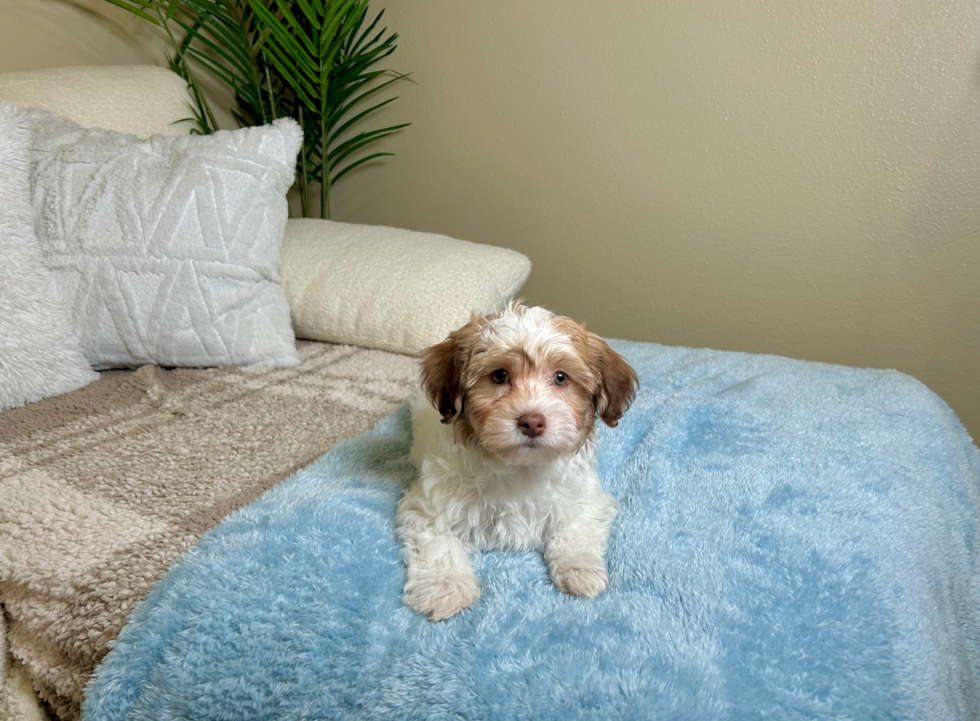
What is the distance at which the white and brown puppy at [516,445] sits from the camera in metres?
1.09

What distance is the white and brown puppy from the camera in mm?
1093

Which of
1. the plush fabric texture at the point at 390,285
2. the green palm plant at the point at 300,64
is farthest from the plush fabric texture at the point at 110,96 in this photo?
the plush fabric texture at the point at 390,285

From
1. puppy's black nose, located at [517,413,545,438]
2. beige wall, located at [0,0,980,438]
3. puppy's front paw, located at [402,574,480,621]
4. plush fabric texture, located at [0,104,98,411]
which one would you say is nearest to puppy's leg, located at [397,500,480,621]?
puppy's front paw, located at [402,574,480,621]

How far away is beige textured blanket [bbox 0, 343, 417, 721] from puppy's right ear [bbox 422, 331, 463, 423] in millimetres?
403

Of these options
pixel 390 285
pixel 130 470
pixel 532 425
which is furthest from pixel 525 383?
pixel 390 285

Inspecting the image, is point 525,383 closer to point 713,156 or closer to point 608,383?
point 608,383

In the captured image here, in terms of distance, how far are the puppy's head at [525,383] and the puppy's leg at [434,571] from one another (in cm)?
19

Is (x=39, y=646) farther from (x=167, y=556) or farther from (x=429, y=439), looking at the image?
(x=429, y=439)

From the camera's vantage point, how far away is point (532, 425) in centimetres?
107

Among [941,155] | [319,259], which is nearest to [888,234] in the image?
[941,155]

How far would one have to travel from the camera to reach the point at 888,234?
2082 millimetres

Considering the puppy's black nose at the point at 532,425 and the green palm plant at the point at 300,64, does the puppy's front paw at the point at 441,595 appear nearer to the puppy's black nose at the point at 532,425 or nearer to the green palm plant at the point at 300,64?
the puppy's black nose at the point at 532,425

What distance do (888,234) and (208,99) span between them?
3023mm

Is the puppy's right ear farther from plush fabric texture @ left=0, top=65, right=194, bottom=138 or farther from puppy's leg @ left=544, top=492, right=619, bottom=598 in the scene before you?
plush fabric texture @ left=0, top=65, right=194, bottom=138
